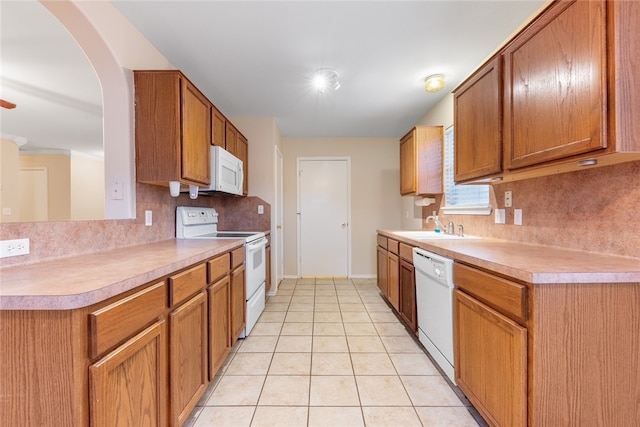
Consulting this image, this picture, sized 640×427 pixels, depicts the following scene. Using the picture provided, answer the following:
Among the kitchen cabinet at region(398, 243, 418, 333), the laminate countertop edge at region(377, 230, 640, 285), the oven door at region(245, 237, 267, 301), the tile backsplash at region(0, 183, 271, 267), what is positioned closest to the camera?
the laminate countertop edge at region(377, 230, 640, 285)

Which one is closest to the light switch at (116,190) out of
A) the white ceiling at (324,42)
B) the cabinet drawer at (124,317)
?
the cabinet drawer at (124,317)

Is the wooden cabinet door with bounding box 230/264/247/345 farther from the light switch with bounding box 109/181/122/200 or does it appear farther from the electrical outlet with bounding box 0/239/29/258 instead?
the electrical outlet with bounding box 0/239/29/258

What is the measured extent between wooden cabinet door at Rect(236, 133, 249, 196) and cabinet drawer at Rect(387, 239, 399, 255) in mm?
1802

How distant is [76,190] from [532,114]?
2784 millimetres

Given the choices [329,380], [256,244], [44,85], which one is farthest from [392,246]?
[44,85]

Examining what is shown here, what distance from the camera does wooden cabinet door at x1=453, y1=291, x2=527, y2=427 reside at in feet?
3.46

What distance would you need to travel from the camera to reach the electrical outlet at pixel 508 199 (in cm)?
194

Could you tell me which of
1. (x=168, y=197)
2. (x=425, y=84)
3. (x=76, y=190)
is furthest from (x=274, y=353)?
(x=425, y=84)

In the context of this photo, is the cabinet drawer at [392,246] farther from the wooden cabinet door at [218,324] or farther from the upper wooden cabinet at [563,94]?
the wooden cabinet door at [218,324]

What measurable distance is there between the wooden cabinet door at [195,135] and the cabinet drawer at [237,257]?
602mm

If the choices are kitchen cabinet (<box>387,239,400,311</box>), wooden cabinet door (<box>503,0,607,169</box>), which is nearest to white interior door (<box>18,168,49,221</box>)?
wooden cabinet door (<box>503,0,607,169</box>)

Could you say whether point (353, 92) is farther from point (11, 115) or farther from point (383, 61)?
point (11, 115)

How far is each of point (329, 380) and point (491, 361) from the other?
973 mm

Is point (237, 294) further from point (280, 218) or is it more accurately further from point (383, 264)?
point (280, 218)
